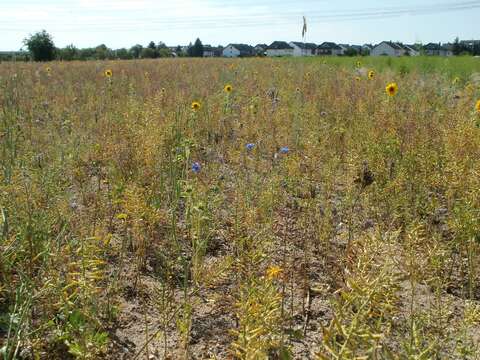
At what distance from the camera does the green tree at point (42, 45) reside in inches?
1203

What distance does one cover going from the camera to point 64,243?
6.79 feet

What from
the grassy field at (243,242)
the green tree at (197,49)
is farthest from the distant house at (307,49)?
the green tree at (197,49)

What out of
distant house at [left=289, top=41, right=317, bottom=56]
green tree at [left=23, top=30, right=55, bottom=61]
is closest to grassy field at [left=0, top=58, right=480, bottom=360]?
distant house at [left=289, top=41, right=317, bottom=56]

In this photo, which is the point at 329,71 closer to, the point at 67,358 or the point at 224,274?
the point at 224,274

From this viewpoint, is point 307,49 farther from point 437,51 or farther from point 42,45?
point 42,45

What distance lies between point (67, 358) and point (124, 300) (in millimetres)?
478

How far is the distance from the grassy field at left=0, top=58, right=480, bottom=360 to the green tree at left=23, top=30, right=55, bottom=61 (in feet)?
98.2

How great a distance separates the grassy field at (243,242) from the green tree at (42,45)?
29.9 metres

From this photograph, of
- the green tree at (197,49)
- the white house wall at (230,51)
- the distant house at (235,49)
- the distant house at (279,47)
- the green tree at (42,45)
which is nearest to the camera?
the green tree at (42,45)

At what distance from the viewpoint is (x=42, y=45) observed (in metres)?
31.0

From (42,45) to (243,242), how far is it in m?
33.7

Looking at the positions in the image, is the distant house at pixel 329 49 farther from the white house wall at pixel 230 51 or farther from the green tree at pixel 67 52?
the green tree at pixel 67 52

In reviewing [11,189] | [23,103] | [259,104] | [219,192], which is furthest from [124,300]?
[23,103]

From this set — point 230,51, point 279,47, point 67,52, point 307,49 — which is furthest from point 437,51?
point 230,51
